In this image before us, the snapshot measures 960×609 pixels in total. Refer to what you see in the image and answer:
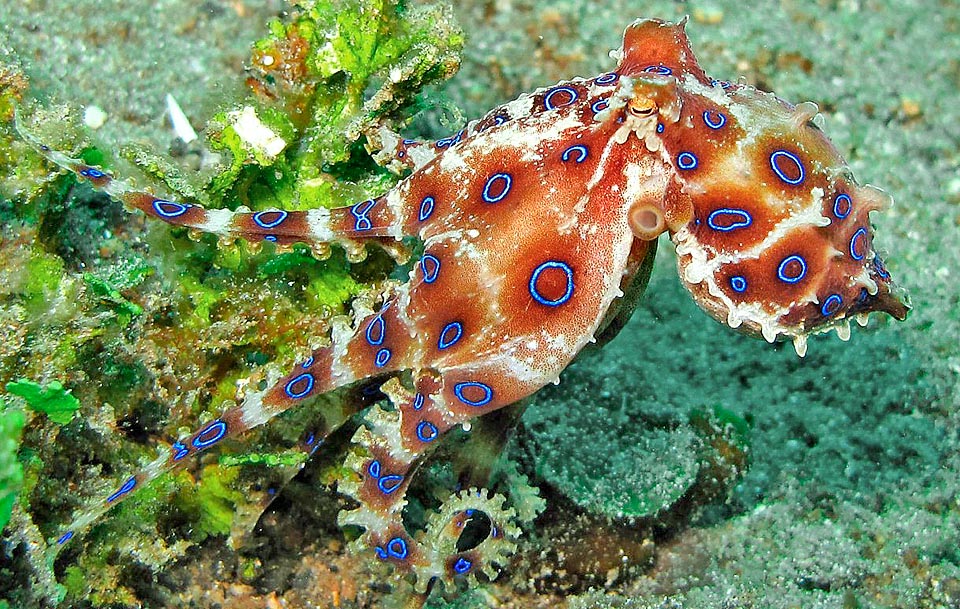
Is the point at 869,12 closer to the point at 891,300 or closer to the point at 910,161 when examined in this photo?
the point at 910,161

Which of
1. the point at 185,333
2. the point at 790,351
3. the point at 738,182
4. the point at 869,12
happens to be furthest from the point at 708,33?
the point at 185,333

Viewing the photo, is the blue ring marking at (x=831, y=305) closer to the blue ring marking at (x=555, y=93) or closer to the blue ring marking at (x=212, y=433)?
the blue ring marking at (x=555, y=93)

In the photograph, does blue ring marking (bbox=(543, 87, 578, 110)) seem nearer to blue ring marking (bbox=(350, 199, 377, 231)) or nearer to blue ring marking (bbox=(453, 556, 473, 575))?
blue ring marking (bbox=(350, 199, 377, 231))

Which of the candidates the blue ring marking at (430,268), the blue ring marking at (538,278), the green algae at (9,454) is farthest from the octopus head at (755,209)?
the green algae at (9,454)

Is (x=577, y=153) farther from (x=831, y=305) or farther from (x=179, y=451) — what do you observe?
(x=179, y=451)

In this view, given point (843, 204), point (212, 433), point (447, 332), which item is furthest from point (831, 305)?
point (212, 433)

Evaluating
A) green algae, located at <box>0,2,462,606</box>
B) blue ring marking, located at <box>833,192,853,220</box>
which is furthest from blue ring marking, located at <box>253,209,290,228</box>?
blue ring marking, located at <box>833,192,853,220</box>
